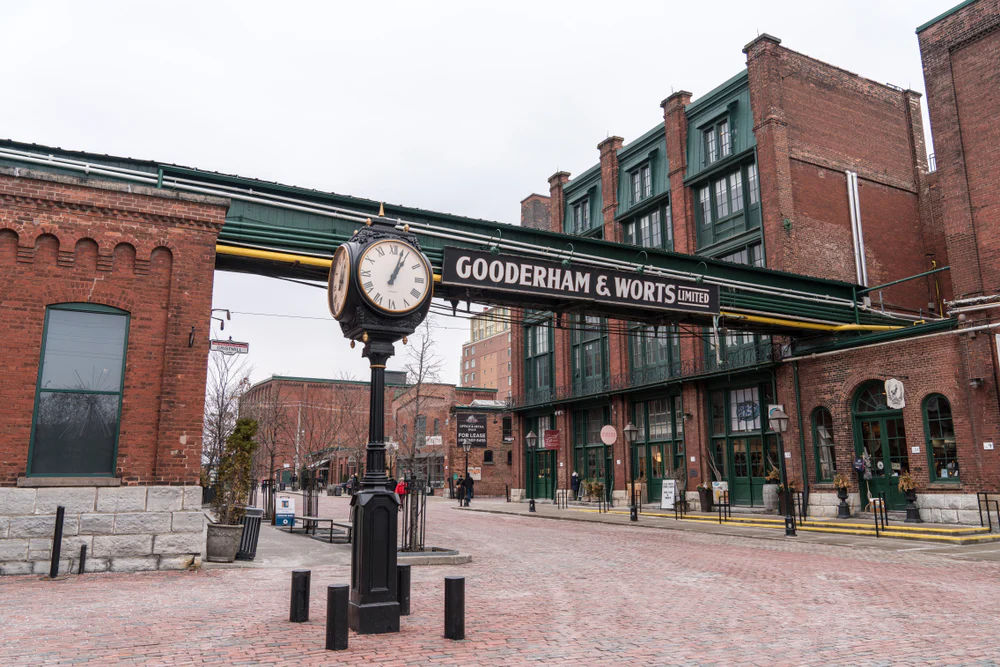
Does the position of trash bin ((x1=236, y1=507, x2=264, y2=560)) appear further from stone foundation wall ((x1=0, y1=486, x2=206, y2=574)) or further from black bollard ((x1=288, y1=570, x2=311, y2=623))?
black bollard ((x1=288, y1=570, x2=311, y2=623))

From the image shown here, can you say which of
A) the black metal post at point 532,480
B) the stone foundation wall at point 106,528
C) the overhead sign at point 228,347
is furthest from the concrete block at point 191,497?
the black metal post at point 532,480

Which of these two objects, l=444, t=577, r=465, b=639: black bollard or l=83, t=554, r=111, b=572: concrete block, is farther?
l=83, t=554, r=111, b=572: concrete block

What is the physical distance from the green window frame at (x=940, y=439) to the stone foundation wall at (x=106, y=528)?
1922 centimetres

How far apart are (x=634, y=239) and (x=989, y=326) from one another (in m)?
17.5

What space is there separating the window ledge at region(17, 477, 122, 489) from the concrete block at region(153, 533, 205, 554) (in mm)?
1110

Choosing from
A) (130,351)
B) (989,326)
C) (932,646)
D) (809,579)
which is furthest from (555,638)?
(989,326)

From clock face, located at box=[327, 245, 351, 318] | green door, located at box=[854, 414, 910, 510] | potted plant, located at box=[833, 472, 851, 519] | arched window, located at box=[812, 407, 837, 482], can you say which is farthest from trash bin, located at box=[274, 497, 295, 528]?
green door, located at box=[854, 414, 910, 510]

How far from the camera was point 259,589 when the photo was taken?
1002 cm

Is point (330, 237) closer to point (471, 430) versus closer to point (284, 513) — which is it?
point (284, 513)

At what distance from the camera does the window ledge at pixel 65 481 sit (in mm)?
10945

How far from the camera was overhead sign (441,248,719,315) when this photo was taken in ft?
49.6

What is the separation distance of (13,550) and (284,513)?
12.0m

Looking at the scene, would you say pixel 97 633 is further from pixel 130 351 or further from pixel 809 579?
pixel 809 579

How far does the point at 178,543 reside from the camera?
11.7 m
